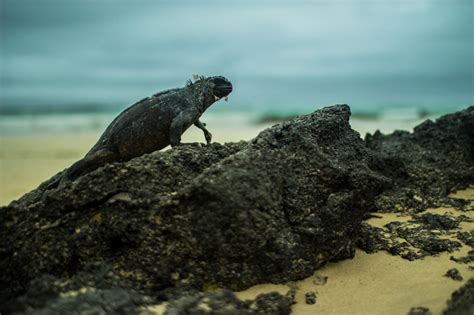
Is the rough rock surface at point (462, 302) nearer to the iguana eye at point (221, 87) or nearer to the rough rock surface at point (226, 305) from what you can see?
the rough rock surface at point (226, 305)

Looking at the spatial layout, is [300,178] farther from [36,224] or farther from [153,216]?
[36,224]

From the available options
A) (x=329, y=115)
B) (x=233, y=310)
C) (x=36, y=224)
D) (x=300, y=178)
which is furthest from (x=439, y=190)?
(x=36, y=224)

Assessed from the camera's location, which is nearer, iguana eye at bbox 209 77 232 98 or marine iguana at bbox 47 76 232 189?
marine iguana at bbox 47 76 232 189

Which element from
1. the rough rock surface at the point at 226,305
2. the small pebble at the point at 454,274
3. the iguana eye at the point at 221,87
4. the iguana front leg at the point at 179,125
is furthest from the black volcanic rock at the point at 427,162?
the rough rock surface at the point at 226,305

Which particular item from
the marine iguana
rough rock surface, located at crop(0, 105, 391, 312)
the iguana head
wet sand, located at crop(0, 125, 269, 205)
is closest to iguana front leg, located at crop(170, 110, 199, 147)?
the marine iguana

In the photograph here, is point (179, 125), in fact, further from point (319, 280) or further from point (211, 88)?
point (319, 280)

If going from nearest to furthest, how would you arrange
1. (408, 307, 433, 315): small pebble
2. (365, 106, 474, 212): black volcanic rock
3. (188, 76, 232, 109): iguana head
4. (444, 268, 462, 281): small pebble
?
(408, 307, 433, 315): small pebble
(444, 268, 462, 281): small pebble
(188, 76, 232, 109): iguana head
(365, 106, 474, 212): black volcanic rock

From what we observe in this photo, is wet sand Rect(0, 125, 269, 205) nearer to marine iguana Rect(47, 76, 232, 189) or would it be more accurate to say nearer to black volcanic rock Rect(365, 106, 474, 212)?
marine iguana Rect(47, 76, 232, 189)
